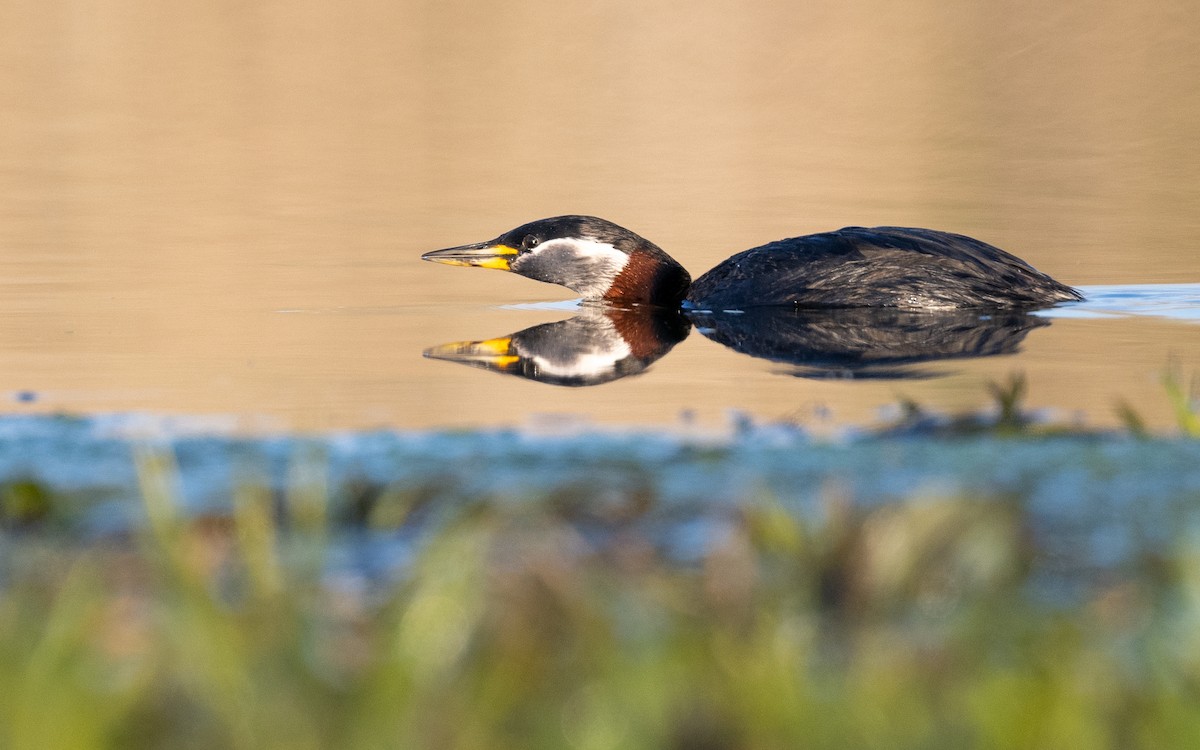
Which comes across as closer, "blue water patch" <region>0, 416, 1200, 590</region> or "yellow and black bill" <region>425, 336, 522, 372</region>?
"blue water patch" <region>0, 416, 1200, 590</region>

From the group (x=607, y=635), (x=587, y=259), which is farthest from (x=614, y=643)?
(x=587, y=259)

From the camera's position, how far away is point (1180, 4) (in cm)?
4194

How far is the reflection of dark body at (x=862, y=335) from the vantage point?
7016mm

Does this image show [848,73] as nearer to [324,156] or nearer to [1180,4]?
[1180,4]

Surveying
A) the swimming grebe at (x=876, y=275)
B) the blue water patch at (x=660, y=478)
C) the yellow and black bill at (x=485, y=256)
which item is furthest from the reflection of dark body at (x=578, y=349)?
the blue water patch at (x=660, y=478)

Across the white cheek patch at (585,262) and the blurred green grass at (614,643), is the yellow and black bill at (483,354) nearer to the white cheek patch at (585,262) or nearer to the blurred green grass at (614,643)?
the white cheek patch at (585,262)

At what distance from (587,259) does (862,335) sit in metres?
2.66

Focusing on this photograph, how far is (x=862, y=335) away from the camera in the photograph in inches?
314

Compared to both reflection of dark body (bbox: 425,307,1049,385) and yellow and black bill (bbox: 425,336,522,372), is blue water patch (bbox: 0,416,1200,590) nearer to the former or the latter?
reflection of dark body (bbox: 425,307,1049,385)

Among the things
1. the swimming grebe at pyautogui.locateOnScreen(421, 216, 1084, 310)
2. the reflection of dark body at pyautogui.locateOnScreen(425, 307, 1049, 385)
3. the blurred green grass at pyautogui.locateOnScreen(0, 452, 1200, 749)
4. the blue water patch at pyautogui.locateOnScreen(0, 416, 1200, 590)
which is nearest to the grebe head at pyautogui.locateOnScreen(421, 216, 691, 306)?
the swimming grebe at pyautogui.locateOnScreen(421, 216, 1084, 310)

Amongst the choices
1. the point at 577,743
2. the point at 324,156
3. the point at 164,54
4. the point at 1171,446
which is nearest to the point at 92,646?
the point at 577,743

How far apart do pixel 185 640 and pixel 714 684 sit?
2.30 feet

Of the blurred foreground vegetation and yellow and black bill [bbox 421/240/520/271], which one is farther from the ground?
yellow and black bill [bbox 421/240/520/271]

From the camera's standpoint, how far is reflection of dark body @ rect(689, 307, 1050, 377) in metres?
7.02
